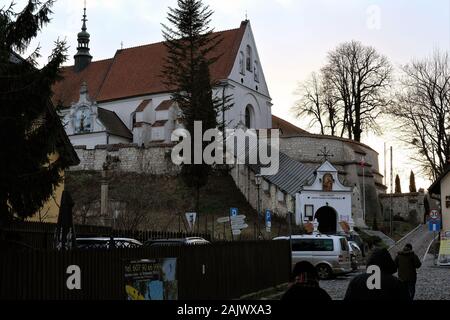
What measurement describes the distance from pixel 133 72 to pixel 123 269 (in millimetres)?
59162

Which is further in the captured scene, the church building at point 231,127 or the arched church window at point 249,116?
the arched church window at point 249,116

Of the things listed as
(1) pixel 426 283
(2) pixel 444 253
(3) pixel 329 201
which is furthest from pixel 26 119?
(3) pixel 329 201

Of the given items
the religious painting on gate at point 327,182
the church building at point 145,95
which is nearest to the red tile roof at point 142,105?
the church building at point 145,95

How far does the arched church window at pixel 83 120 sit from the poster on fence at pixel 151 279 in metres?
50.2

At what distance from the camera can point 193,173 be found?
46594 millimetres

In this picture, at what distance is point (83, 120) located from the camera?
211 ft

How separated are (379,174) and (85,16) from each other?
127ft

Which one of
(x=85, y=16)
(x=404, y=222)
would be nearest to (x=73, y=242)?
(x=404, y=222)

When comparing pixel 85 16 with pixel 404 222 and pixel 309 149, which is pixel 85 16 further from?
pixel 404 222

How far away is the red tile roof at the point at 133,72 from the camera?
65.1 meters

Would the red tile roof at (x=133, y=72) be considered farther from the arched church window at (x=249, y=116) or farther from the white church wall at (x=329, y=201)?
the white church wall at (x=329, y=201)

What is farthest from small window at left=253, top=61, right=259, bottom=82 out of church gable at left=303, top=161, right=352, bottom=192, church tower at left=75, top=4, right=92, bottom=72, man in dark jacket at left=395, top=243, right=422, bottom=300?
man in dark jacket at left=395, top=243, right=422, bottom=300

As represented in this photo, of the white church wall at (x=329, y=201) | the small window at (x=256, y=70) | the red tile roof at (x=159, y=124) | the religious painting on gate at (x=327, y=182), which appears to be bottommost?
the white church wall at (x=329, y=201)

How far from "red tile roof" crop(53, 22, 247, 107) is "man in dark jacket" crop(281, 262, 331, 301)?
56.5 meters
